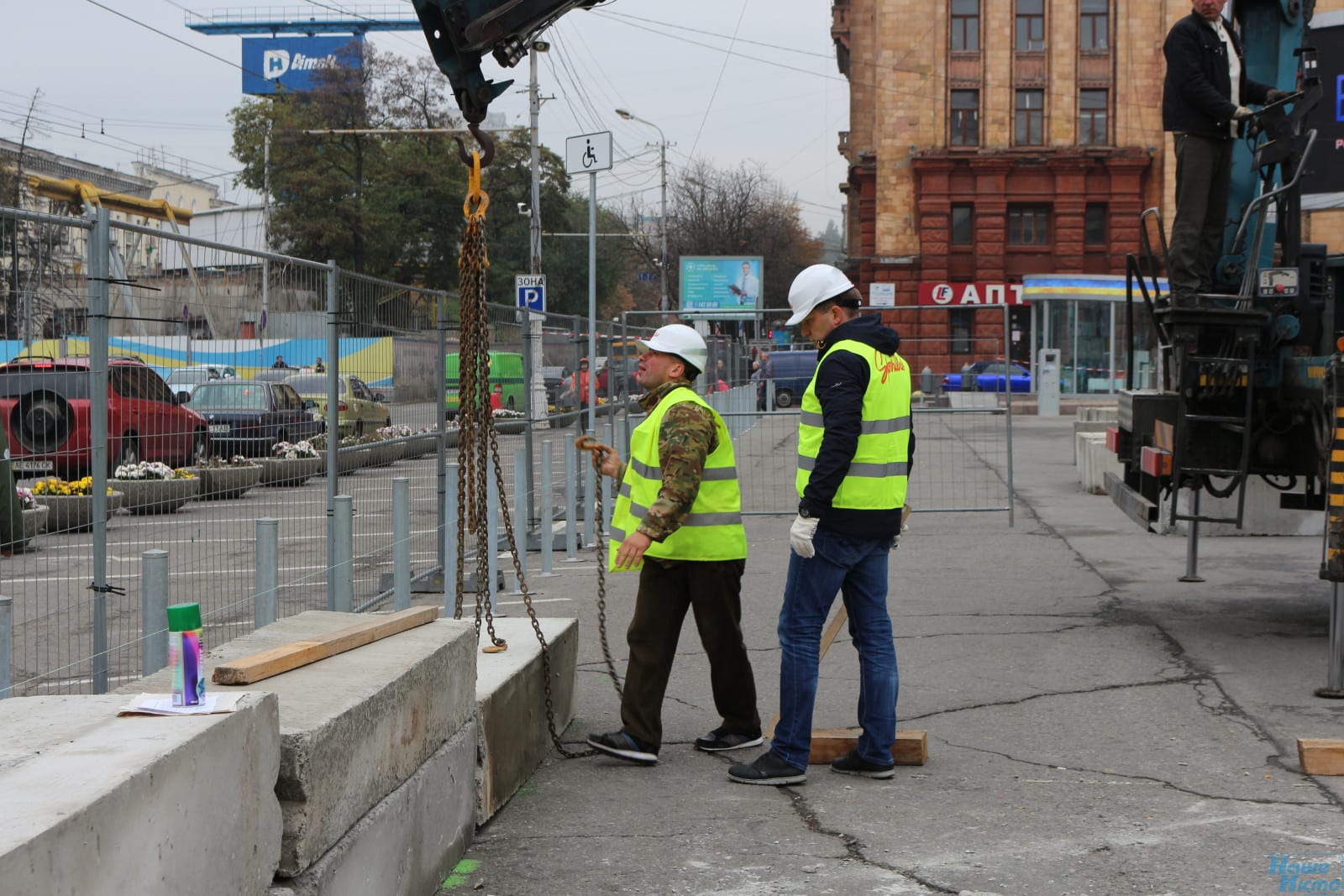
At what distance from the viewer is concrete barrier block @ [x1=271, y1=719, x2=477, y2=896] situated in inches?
148

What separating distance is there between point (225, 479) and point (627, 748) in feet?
6.72

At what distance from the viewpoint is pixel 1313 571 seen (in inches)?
449

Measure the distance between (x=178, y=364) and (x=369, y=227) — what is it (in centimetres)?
5189

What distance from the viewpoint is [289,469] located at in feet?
23.5

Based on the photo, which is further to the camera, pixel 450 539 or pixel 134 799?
pixel 450 539

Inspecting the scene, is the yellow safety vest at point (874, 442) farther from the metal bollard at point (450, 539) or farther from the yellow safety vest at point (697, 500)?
the metal bollard at point (450, 539)

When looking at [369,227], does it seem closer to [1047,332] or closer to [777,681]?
[1047,332]

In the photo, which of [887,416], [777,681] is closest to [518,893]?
[887,416]

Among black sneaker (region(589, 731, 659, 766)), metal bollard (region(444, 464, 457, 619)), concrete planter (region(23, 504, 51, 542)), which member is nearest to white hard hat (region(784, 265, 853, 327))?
black sneaker (region(589, 731, 659, 766))

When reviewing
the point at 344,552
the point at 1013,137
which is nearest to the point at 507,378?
the point at 344,552

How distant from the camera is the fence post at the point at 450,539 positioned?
9625 mm

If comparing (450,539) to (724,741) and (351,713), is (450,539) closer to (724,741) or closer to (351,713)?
(724,741)

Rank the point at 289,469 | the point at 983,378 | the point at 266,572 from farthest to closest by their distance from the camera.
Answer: the point at 983,378 < the point at 289,469 < the point at 266,572

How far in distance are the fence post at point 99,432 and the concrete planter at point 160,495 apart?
10.6 inches
